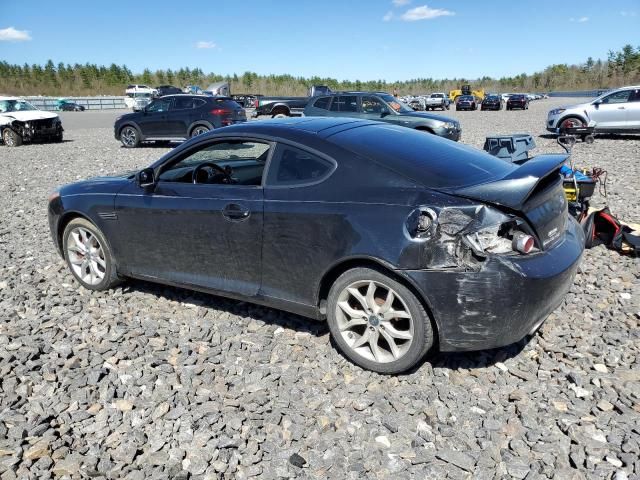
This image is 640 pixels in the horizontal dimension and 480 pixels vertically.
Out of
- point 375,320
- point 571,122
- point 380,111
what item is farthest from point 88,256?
point 571,122

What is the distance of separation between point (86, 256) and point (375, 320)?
2.92 metres

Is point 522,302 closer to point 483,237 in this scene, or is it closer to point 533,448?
point 483,237

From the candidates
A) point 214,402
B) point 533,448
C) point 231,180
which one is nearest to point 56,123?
point 231,180

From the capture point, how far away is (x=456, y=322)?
2.94 m

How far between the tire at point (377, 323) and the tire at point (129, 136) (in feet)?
49.1

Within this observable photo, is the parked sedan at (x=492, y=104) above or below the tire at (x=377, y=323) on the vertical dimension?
above

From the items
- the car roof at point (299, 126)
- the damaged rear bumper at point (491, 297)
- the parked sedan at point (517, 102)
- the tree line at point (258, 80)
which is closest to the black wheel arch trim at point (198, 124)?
the car roof at point (299, 126)

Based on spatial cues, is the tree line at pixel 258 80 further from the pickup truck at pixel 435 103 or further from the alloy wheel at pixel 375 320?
the alloy wheel at pixel 375 320

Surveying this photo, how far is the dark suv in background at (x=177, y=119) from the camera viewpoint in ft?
52.6

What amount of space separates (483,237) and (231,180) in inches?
78.0

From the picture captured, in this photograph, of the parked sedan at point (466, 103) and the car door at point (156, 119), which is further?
the parked sedan at point (466, 103)

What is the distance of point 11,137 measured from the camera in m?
17.6

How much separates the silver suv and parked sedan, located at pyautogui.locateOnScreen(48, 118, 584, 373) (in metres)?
14.3

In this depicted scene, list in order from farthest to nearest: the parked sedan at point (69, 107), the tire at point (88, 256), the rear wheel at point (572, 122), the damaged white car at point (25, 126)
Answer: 1. the parked sedan at point (69, 107)
2. the damaged white car at point (25, 126)
3. the rear wheel at point (572, 122)
4. the tire at point (88, 256)
